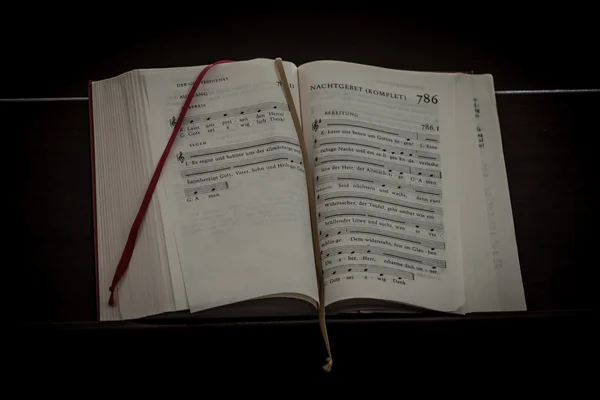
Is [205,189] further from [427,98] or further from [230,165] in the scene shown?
[427,98]

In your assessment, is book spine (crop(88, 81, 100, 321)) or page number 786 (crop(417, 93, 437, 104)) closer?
book spine (crop(88, 81, 100, 321))

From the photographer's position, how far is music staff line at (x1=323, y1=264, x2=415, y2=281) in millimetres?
919

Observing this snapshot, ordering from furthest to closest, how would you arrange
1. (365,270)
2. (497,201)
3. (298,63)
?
(298,63), (497,201), (365,270)

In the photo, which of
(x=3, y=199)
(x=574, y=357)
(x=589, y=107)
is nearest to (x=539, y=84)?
(x=589, y=107)

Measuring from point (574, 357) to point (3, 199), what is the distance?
802 millimetres

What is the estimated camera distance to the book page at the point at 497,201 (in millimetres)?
985

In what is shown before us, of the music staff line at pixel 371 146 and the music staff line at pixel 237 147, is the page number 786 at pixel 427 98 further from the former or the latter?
the music staff line at pixel 237 147

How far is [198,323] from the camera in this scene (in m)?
0.89

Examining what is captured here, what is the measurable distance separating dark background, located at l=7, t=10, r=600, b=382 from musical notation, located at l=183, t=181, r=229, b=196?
0.16 m

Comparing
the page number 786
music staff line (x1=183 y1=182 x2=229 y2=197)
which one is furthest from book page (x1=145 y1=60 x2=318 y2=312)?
the page number 786

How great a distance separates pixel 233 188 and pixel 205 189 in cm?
4

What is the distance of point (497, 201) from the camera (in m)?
1.04

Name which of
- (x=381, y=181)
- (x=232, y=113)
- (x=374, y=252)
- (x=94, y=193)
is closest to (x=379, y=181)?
(x=381, y=181)

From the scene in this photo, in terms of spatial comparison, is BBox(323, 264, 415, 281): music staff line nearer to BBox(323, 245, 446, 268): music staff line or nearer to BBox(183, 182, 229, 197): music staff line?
BBox(323, 245, 446, 268): music staff line
